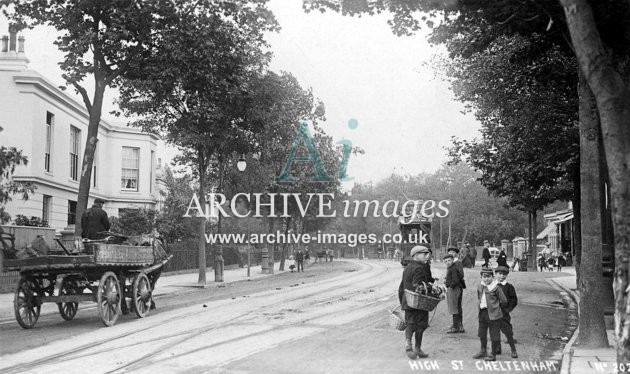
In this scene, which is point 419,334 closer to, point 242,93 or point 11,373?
point 11,373

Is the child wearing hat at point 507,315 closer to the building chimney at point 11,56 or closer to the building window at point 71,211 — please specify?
the building chimney at point 11,56

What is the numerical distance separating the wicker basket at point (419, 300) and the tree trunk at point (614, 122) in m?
2.79

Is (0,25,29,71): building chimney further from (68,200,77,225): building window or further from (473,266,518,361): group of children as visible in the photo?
(473,266,518,361): group of children

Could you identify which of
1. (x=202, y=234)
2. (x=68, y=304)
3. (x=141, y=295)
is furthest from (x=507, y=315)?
(x=202, y=234)

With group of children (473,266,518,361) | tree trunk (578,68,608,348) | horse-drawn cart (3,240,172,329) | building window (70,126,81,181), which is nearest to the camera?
group of children (473,266,518,361)

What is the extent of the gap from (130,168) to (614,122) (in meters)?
33.9

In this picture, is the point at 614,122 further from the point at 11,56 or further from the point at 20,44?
the point at 20,44

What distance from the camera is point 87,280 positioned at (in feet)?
42.0

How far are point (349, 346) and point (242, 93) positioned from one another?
15.4 m

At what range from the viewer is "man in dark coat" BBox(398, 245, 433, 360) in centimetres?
895

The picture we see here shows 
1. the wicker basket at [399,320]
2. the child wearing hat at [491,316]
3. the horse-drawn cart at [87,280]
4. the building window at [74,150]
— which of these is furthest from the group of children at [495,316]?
the building window at [74,150]

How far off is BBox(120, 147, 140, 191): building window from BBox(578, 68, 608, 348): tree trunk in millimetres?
31442

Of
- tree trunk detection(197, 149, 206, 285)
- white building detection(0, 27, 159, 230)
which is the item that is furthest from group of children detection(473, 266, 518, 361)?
white building detection(0, 27, 159, 230)

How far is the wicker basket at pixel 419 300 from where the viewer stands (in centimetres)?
880
